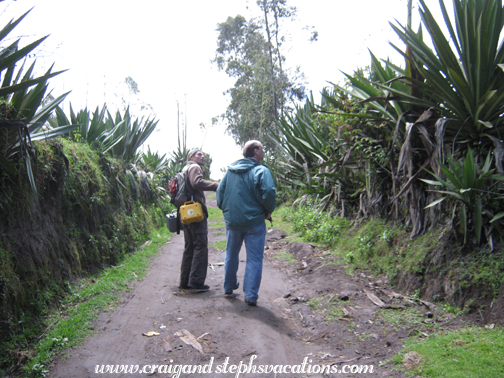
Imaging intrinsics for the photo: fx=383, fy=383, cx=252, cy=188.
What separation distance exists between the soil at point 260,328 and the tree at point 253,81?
546 inches

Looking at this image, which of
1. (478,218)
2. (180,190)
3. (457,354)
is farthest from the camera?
(180,190)

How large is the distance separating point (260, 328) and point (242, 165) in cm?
188

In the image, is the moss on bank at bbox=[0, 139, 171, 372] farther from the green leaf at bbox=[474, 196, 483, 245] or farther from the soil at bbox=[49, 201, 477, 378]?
the green leaf at bbox=[474, 196, 483, 245]

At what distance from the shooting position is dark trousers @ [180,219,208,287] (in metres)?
5.09

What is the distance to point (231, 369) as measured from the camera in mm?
2973

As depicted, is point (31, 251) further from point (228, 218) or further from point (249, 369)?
point (249, 369)

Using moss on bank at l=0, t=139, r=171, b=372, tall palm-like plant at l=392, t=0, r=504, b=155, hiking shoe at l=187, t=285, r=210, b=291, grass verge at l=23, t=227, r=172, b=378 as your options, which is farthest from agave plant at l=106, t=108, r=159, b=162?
tall palm-like plant at l=392, t=0, r=504, b=155

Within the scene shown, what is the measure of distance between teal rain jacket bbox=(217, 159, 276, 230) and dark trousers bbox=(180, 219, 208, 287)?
2.15 feet

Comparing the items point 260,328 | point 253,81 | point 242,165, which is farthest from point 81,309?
point 253,81

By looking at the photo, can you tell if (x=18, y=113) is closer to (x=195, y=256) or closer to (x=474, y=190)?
(x=195, y=256)

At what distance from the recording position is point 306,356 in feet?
10.8

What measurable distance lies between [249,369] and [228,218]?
196 cm

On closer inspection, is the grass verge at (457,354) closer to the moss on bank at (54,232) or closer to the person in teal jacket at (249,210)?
the person in teal jacket at (249,210)

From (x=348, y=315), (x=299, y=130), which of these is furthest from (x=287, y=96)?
(x=348, y=315)
